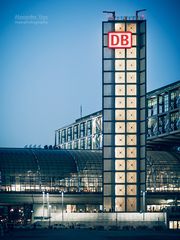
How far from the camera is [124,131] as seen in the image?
189250 millimetres

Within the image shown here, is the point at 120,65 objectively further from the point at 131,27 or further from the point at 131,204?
the point at 131,204

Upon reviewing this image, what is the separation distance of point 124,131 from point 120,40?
2292cm

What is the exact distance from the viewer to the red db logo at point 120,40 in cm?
19000

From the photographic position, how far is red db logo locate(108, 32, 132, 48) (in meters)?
190

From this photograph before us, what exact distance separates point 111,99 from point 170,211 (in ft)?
103

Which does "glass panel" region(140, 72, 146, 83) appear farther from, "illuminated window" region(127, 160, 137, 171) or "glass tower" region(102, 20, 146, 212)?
"illuminated window" region(127, 160, 137, 171)

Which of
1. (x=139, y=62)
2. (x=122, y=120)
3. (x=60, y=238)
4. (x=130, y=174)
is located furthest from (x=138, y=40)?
(x=60, y=238)

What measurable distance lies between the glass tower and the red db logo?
2.77m

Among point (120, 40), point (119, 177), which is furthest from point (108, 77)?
point (119, 177)

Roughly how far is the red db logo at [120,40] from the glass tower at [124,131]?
277 cm

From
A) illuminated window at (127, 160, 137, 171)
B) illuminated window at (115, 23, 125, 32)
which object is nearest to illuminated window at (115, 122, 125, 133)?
illuminated window at (127, 160, 137, 171)

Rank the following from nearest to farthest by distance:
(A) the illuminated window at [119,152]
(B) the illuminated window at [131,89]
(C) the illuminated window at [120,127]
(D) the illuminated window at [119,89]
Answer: (A) the illuminated window at [119,152] < (C) the illuminated window at [120,127] < (D) the illuminated window at [119,89] < (B) the illuminated window at [131,89]

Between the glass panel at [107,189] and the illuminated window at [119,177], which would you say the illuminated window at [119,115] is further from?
the glass panel at [107,189]

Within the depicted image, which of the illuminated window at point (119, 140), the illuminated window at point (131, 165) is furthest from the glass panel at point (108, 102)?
the illuminated window at point (131, 165)
